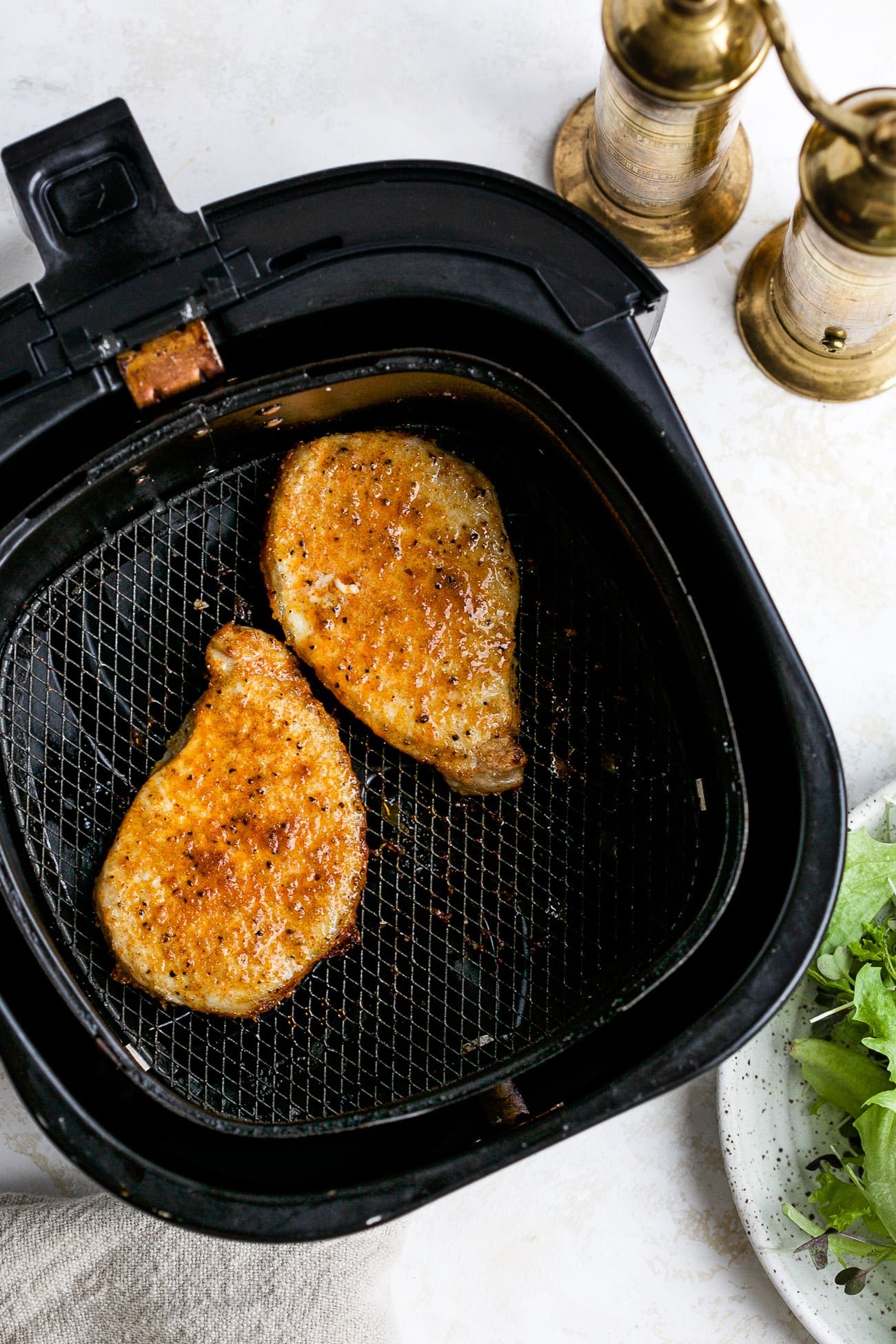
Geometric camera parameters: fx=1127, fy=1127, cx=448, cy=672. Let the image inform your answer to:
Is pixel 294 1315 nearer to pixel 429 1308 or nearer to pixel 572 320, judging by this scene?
pixel 429 1308

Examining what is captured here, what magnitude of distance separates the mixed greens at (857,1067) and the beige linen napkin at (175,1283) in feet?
2.11

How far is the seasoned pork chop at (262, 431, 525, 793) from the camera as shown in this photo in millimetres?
1492

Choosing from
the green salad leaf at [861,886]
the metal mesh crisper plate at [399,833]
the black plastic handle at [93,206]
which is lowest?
the green salad leaf at [861,886]

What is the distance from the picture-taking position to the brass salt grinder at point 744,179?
1.13m

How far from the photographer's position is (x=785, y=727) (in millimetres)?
1284

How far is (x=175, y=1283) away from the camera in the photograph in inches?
65.8

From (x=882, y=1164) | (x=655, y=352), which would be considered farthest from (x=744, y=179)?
(x=882, y=1164)

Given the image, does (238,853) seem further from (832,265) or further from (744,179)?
(744,179)

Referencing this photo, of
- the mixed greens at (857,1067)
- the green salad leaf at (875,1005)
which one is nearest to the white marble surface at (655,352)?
the mixed greens at (857,1067)

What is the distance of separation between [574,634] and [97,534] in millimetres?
646

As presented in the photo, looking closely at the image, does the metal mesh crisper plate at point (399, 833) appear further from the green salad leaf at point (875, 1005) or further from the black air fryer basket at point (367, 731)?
the green salad leaf at point (875, 1005)

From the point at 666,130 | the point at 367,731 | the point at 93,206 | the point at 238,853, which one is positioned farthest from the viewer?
the point at 367,731

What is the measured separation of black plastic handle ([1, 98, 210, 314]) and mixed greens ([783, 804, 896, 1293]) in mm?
1149

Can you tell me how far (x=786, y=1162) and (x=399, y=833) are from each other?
742 millimetres
